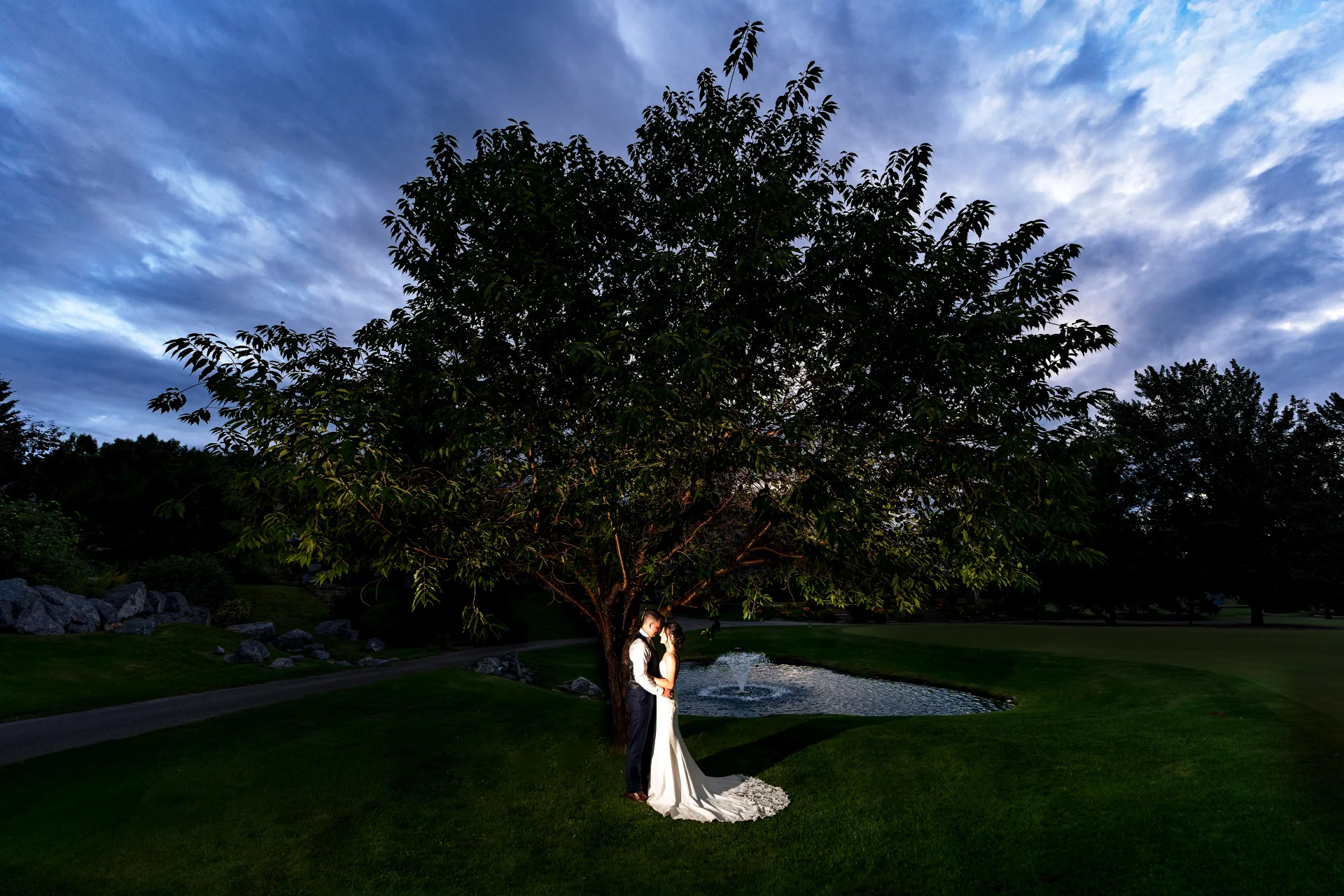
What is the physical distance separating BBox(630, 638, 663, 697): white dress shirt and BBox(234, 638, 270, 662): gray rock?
25669 mm

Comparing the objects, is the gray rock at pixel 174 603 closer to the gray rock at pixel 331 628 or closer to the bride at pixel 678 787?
the gray rock at pixel 331 628

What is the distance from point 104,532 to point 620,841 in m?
53.5

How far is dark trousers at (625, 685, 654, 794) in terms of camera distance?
36.8 ft

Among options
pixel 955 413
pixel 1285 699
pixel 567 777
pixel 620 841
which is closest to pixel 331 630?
pixel 567 777

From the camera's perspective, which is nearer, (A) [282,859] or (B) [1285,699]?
(A) [282,859]

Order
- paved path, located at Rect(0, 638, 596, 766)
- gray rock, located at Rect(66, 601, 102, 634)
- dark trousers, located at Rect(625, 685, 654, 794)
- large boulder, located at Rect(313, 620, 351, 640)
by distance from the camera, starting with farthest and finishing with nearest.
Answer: large boulder, located at Rect(313, 620, 351, 640)
gray rock, located at Rect(66, 601, 102, 634)
paved path, located at Rect(0, 638, 596, 766)
dark trousers, located at Rect(625, 685, 654, 794)

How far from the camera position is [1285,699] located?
58.7ft

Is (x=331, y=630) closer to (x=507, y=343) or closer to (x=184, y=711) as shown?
(x=184, y=711)

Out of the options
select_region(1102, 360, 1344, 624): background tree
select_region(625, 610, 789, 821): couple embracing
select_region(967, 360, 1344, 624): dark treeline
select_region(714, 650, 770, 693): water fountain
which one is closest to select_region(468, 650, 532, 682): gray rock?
select_region(714, 650, 770, 693): water fountain

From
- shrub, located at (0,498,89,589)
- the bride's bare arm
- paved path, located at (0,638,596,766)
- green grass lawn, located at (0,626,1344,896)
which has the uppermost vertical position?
shrub, located at (0,498,89,589)

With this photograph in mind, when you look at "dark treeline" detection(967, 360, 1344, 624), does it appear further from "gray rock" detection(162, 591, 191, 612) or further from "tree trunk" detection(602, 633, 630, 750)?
→ "gray rock" detection(162, 591, 191, 612)

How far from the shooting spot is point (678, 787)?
10891 mm

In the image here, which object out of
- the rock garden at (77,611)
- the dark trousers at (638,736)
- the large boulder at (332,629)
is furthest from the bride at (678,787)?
the large boulder at (332,629)

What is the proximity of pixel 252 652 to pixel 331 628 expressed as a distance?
424 inches
